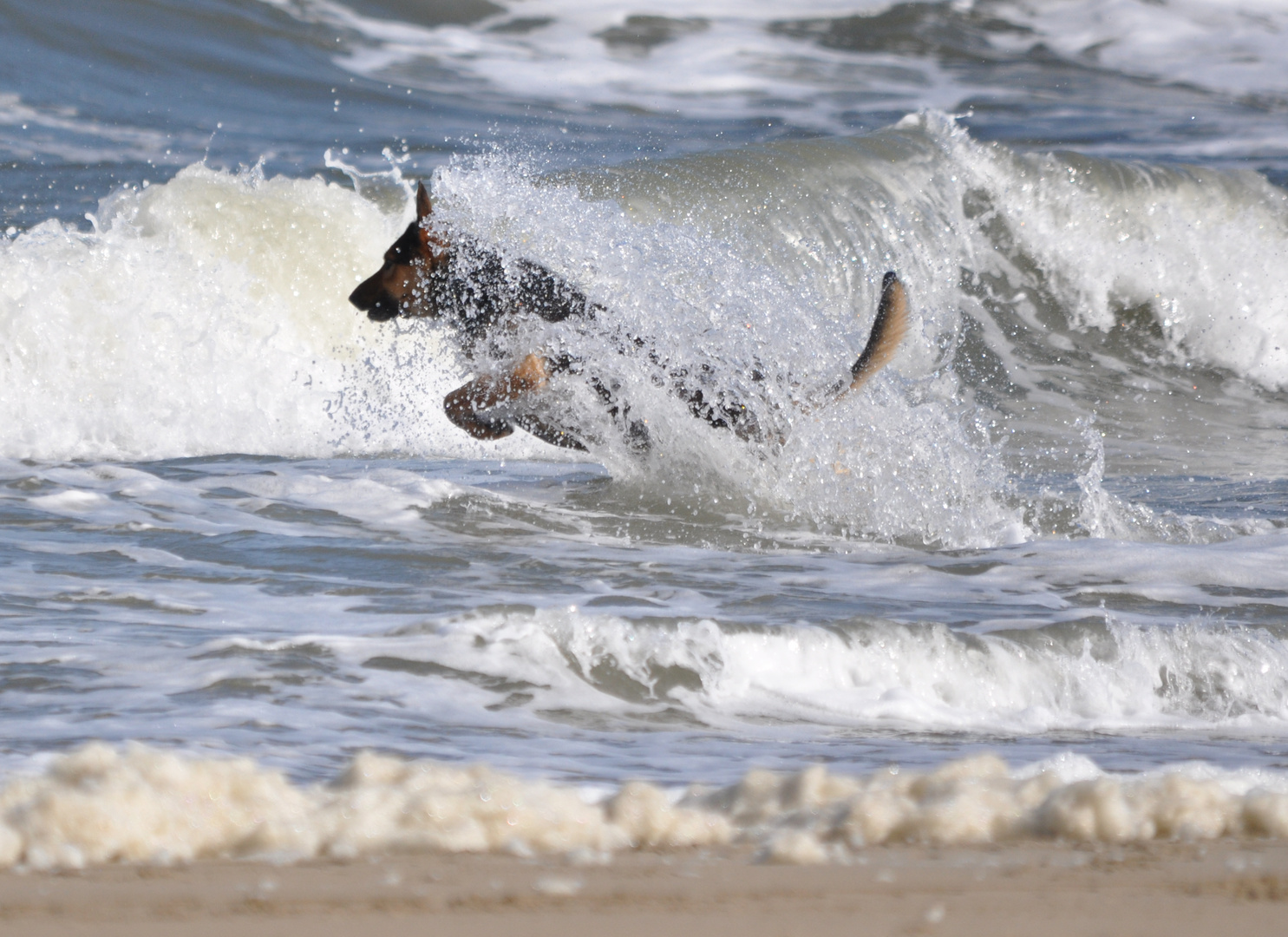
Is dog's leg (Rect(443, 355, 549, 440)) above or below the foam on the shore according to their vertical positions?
above

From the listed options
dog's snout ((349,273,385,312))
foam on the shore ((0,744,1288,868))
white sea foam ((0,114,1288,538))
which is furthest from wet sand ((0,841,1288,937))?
dog's snout ((349,273,385,312))

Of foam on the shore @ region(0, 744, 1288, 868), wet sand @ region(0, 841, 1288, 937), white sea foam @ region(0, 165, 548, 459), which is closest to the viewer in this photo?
wet sand @ region(0, 841, 1288, 937)

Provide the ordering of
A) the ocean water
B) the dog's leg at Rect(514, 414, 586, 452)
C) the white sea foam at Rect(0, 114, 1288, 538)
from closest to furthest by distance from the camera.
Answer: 1. the ocean water
2. the dog's leg at Rect(514, 414, 586, 452)
3. the white sea foam at Rect(0, 114, 1288, 538)

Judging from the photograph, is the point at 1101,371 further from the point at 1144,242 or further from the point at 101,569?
the point at 101,569

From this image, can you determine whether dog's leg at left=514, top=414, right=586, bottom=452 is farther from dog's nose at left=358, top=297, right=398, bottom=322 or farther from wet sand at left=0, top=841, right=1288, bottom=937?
wet sand at left=0, top=841, right=1288, bottom=937

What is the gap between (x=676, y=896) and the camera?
1760mm

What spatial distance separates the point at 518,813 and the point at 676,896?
32 cm

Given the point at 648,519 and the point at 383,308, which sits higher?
the point at 383,308

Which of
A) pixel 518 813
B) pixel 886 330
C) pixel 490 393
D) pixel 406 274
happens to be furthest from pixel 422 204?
pixel 518 813

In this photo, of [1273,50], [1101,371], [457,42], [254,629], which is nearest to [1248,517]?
[254,629]

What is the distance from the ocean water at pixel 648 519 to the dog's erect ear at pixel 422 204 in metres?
0.13

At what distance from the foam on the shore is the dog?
3430 mm

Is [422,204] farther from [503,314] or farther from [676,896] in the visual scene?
[676,896]

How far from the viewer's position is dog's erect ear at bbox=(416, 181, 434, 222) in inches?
205
